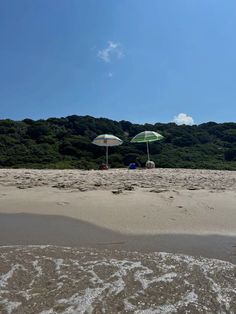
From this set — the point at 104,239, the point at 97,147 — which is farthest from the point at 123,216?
the point at 97,147

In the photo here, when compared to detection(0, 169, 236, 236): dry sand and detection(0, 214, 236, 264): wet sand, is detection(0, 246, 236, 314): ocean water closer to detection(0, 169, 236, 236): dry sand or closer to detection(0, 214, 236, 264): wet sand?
detection(0, 214, 236, 264): wet sand

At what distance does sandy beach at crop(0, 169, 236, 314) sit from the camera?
2459 millimetres

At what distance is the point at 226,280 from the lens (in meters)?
2.82

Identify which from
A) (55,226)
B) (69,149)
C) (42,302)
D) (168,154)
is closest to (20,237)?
(55,226)

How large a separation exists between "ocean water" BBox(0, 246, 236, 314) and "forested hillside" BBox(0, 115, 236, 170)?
11984mm

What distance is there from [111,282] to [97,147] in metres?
18.2

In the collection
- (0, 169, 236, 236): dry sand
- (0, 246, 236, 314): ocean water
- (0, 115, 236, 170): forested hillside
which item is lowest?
(0, 246, 236, 314): ocean water

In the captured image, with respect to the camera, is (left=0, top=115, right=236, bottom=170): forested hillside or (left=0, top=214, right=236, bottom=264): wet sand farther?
(left=0, top=115, right=236, bottom=170): forested hillside

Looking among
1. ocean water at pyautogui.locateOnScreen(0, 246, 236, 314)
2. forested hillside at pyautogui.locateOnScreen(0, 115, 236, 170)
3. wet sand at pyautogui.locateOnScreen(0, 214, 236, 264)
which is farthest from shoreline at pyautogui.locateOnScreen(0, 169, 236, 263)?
forested hillside at pyautogui.locateOnScreen(0, 115, 236, 170)

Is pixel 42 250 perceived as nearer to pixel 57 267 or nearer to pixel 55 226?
pixel 57 267

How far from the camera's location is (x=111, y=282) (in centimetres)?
275

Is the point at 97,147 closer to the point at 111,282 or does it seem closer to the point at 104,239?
the point at 104,239

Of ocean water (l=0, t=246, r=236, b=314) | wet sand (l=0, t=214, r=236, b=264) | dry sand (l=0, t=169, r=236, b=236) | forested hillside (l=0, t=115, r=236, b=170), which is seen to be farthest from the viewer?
forested hillside (l=0, t=115, r=236, b=170)

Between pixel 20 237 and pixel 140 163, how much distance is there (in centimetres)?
1476
